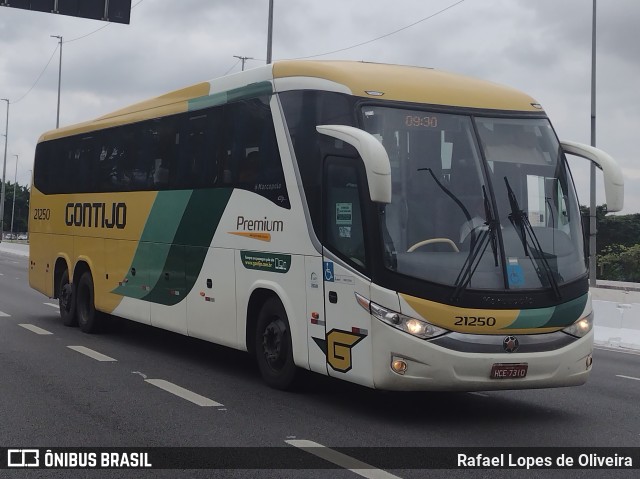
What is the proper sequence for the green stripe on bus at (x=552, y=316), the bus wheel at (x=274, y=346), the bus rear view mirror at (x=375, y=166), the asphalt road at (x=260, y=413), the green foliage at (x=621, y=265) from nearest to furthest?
the asphalt road at (x=260, y=413), the bus rear view mirror at (x=375, y=166), the green stripe on bus at (x=552, y=316), the bus wheel at (x=274, y=346), the green foliage at (x=621, y=265)

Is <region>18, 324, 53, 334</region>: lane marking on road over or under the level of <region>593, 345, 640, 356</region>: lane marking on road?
over

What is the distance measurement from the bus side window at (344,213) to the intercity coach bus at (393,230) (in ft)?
0.06

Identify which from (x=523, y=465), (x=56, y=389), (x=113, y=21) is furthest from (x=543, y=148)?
(x=113, y=21)

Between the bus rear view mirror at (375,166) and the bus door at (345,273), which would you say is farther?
the bus door at (345,273)

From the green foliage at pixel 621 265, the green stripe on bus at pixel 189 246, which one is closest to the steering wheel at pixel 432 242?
the green stripe on bus at pixel 189 246

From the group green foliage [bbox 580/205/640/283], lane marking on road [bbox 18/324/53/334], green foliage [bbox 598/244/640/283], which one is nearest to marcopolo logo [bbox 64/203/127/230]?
lane marking on road [bbox 18/324/53/334]

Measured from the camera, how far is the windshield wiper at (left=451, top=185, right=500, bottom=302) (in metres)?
8.49

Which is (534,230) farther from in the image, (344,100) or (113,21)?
(113,21)

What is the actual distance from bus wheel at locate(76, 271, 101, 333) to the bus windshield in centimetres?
806

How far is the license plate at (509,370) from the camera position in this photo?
334 inches

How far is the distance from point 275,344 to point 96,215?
242 inches

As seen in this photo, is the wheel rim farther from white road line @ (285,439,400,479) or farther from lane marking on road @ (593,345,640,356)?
lane marking on road @ (593,345,640,356)

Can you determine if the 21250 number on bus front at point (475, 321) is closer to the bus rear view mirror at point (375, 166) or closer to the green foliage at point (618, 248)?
the bus rear view mirror at point (375, 166)

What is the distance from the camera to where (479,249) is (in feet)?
28.3
